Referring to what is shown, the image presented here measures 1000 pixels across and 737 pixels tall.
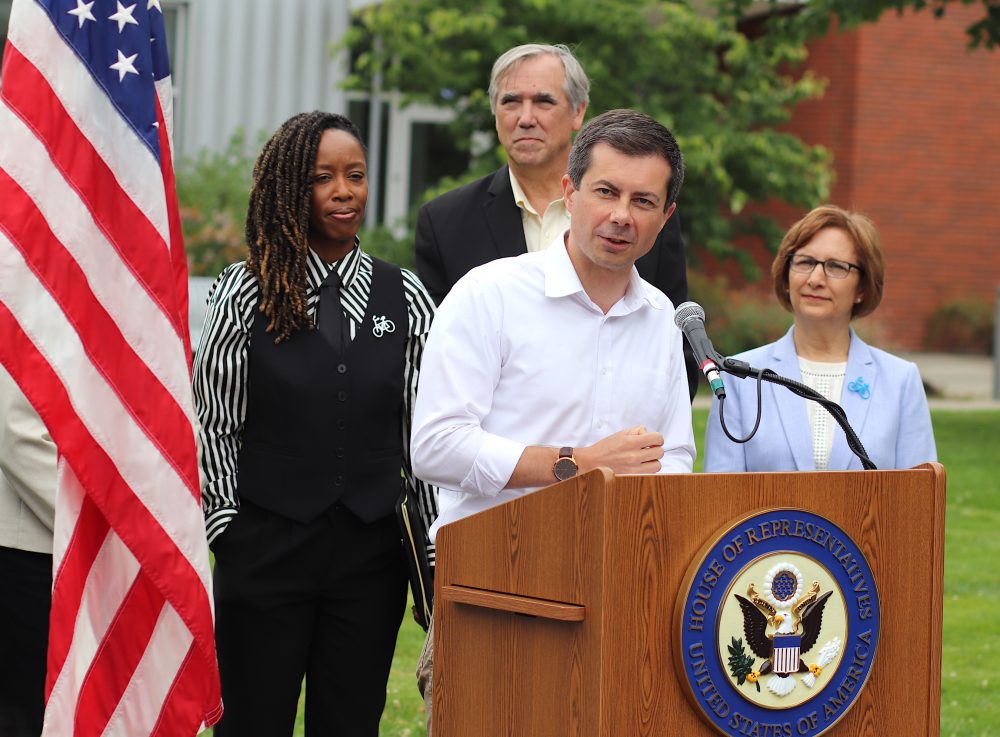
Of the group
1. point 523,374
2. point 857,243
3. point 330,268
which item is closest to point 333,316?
point 330,268

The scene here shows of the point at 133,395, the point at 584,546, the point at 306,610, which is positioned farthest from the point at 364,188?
the point at 584,546

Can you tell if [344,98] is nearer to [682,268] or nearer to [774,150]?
[774,150]

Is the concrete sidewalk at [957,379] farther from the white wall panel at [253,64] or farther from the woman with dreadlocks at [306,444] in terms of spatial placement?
the woman with dreadlocks at [306,444]

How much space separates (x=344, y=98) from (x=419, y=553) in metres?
15.0

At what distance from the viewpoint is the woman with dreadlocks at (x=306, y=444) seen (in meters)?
3.87

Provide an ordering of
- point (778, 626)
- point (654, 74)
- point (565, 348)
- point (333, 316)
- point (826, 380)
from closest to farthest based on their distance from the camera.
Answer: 1. point (778, 626)
2. point (565, 348)
3. point (333, 316)
4. point (826, 380)
5. point (654, 74)

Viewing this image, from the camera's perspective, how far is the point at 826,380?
4641 mm

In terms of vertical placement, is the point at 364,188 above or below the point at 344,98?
below

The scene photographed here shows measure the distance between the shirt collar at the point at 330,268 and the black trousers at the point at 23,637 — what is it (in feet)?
3.40

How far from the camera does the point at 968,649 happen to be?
704 centimetres

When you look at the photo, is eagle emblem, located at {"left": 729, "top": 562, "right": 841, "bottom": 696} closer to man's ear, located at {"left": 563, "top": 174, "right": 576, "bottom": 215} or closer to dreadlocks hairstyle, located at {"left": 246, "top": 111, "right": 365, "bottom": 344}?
man's ear, located at {"left": 563, "top": 174, "right": 576, "bottom": 215}

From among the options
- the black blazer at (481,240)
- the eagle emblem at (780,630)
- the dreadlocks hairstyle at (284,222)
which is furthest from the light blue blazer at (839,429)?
the eagle emblem at (780,630)

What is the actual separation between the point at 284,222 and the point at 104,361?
2.11 ft

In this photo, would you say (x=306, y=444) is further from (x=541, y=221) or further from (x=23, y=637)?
(x=541, y=221)
